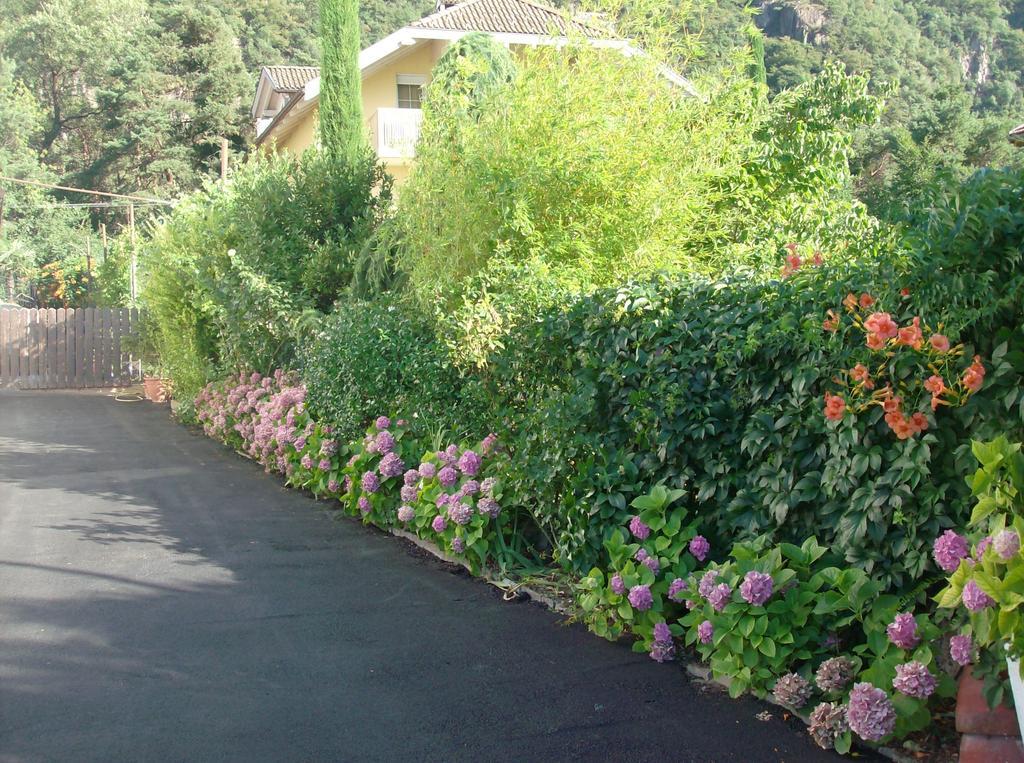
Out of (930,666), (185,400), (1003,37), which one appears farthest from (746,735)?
(1003,37)

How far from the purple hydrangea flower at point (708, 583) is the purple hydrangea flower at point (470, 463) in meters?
2.55

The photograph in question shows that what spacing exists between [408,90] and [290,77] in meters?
9.13

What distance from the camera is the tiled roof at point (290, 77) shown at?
32.0 metres

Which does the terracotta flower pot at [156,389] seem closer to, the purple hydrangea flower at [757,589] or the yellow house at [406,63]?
the yellow house at [406,63]

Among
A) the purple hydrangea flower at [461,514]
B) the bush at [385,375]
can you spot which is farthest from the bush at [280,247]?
the purple hydrangea flower at [461,514]

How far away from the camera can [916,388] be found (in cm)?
388

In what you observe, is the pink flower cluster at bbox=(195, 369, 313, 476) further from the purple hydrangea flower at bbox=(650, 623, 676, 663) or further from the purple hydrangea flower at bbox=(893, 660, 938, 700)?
the purple hydrangea flower at bbox=(893, 660, 938, 700)

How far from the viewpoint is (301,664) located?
16.2 ft

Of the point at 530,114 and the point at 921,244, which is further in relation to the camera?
the point at 530,114

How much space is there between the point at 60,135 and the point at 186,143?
14.1 meters

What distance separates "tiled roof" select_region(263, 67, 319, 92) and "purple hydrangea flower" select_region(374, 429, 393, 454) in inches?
1032

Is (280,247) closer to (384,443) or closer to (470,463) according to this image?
(384,443)

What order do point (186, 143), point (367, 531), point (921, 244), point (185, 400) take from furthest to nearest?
point (186, 143) < point (185, 400) < point (367, 531) < point (921, 244)

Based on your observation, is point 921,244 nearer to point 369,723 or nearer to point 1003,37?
point 369,723
